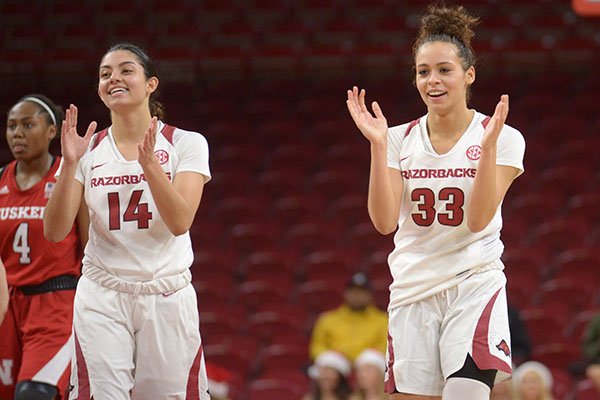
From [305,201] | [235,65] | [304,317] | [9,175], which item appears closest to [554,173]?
[305,201]

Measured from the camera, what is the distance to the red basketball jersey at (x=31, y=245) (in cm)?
536

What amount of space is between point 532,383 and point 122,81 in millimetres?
4292

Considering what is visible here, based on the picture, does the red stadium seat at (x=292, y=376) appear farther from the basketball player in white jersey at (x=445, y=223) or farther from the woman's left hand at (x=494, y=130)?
the woman's left hand at (x=494, y=130)

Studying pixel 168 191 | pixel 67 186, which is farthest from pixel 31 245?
pixel 168 191

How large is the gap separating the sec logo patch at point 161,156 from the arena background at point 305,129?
14.6 ft

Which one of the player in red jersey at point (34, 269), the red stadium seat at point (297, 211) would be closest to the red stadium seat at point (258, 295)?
the red stadium seat at point (297, 211)

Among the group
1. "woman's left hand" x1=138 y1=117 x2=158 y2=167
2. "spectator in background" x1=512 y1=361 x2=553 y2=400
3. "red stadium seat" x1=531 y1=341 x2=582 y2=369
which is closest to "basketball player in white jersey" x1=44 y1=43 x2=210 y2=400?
"woman's left hand" x1=138 y1=117 x2=158 y2=167

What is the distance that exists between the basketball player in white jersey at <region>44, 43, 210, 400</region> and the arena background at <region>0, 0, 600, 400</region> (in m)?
4.32

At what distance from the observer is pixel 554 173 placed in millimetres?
12195

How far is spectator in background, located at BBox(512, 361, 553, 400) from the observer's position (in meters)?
7.78

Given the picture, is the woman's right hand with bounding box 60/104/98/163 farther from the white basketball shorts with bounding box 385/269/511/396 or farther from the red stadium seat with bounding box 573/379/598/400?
the red stadium seat with bounding box 573/379/598/400

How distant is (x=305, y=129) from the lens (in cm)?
1408

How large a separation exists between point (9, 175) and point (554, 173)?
7.88 metres

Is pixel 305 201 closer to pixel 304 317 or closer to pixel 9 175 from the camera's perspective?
pixel 304 317
